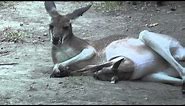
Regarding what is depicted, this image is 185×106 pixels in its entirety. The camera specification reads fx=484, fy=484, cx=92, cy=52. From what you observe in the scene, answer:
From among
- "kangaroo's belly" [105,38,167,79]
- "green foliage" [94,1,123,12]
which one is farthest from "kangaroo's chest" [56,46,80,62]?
"green foliage" [94,1,123,12]

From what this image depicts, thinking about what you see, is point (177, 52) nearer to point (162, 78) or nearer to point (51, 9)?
point (162, 78)

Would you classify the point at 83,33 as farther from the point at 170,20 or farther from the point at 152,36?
the point at 152,36

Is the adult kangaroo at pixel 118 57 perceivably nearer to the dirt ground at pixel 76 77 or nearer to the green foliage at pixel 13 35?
the dirt ground at pixel 76 77

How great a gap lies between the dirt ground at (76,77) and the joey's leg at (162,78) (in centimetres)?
9

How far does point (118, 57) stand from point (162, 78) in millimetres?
630

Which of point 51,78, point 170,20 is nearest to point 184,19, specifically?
point 170,20

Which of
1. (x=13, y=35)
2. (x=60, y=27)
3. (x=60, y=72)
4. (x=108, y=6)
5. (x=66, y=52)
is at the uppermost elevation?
(x=60, y=27)

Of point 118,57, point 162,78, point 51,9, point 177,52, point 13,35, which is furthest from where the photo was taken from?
point 13,35

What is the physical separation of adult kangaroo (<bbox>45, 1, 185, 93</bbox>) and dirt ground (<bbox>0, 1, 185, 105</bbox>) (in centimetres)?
15

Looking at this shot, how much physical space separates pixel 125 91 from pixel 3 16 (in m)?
6.44

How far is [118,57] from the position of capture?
20.5 ft

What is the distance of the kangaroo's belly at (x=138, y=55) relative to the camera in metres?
6.15

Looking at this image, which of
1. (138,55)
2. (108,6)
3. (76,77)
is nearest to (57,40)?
(76,77)

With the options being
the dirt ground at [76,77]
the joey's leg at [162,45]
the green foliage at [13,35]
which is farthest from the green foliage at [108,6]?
the joey's leg at [162,45]
